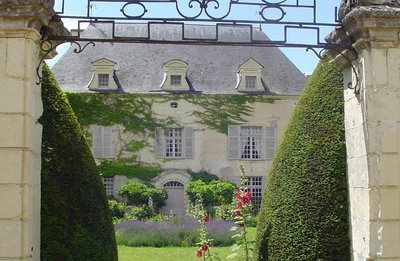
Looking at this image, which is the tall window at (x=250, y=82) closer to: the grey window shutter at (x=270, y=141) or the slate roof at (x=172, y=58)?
the slate roof at (x=172, y=58)

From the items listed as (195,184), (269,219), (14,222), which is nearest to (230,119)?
(195,184)

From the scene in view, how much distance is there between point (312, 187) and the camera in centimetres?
417

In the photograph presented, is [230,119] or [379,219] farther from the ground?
[230,119]

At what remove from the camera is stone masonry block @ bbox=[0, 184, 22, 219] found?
311 cm

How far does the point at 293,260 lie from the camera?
13.5 ft

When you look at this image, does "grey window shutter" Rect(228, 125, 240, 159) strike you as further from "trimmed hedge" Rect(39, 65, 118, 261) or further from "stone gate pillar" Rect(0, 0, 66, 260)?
"stone gate pillar" Rect(0, 0, 66, 260)

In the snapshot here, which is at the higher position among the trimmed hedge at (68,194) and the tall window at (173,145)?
the tall window at (173,145)

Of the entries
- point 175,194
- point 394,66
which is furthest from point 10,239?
point 175,194

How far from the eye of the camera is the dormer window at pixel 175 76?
20.7 m

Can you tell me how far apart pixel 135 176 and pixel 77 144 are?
1606cm

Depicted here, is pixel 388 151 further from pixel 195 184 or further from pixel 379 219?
pixel 195 184

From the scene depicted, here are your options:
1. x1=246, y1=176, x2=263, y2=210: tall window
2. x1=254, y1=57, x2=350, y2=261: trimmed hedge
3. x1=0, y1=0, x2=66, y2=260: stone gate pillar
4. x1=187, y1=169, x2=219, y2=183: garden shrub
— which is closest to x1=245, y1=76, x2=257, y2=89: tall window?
x1=246, y1=176, x2=263, y2=210: tall window

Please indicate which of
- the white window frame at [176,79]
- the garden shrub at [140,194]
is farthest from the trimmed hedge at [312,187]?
the white window frame at [176,79]

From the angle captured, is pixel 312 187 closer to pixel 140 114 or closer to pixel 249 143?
pixel 140 114
